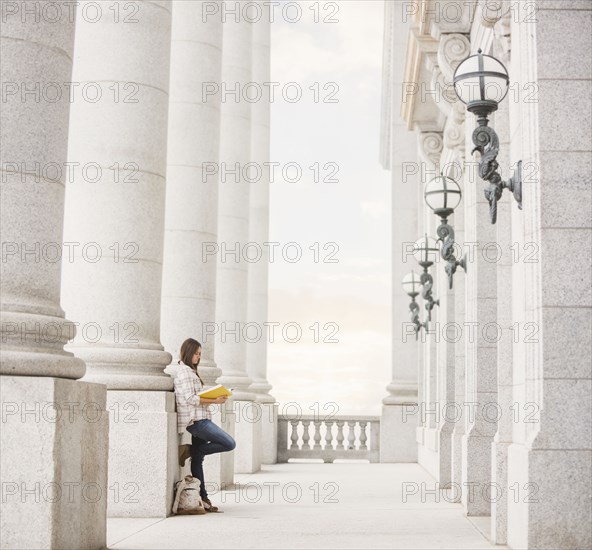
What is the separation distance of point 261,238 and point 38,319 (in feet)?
130

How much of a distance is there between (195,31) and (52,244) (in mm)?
18931

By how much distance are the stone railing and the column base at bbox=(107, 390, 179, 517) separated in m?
29.8

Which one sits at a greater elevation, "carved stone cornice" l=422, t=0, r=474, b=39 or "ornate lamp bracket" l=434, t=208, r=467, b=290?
"carved stone cornice" l=422, t=0, r=474, b=39

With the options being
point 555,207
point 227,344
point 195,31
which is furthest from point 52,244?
point 227,344

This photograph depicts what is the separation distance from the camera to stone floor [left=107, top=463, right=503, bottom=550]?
19202mm

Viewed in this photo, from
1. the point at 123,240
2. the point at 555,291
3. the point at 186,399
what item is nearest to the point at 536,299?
the point at 555,291

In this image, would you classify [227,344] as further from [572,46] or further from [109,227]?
[572,46]

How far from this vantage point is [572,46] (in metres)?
17.7

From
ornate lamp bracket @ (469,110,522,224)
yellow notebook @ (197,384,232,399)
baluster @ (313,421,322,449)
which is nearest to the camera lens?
ornate lamp bracket @ (469,110,522,224)

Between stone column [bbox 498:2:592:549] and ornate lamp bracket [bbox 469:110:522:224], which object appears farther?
ornate lamp bracket [bbox 469:110:522:224]

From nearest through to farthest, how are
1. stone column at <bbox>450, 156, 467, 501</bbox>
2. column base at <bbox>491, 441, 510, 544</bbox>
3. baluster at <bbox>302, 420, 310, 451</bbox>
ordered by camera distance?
column base at <bbox>491, 441, 510, 544</bbox> < stone column at <bbox>450, 156, 467, 501</bbox> < baluster at <bbox>302, 420, 310, 451</bbox>

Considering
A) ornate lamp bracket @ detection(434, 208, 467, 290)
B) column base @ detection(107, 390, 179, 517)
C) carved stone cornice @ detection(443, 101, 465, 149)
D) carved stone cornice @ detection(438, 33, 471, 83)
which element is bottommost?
column base @ detection(107, 390, 179, 517)

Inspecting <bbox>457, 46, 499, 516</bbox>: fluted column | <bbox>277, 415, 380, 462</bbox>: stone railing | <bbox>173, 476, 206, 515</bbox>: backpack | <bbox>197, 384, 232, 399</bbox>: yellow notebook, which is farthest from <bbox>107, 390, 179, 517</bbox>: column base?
<bbox>277, 415, 380, 462</bbox>: stone railing

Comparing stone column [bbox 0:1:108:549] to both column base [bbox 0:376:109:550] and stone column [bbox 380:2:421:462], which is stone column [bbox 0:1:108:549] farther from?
stone column [bbox 380:2:421:462]
